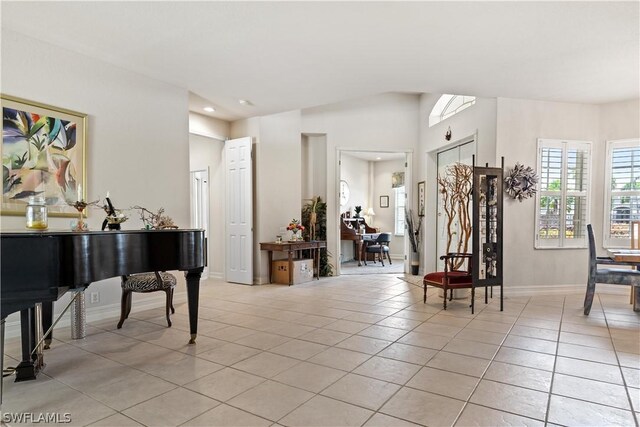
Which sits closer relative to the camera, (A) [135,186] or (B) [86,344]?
(B) [86,344]

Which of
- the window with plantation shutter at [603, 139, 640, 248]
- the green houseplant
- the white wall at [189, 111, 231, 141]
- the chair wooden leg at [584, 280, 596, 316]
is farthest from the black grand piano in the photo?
the window with plantation shutter at [603, 139, 640, 248]

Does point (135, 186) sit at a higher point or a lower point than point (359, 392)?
higher

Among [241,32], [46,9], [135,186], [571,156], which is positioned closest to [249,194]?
[135,186]

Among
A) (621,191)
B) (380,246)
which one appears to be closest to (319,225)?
(380,246)

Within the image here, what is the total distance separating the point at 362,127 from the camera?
7301mm

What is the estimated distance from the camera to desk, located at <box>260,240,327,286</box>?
602 cm

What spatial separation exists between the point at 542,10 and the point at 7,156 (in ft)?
15.4

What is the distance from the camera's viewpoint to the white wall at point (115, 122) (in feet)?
11.2

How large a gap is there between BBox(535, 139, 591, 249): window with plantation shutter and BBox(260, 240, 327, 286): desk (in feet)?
11.5

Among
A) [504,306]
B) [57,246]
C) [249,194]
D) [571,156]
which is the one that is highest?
[571,156]

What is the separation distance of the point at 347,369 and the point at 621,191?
5286mm

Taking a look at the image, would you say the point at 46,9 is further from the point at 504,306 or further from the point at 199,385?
the point at 504,306

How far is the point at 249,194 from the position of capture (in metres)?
6.06

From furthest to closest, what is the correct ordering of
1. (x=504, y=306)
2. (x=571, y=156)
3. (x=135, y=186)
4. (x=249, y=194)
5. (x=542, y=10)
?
(x=249, y=194) → (x=571, y=156) → (x=504, y=306) → (x=135, y=186) → (x=542, y=10)
